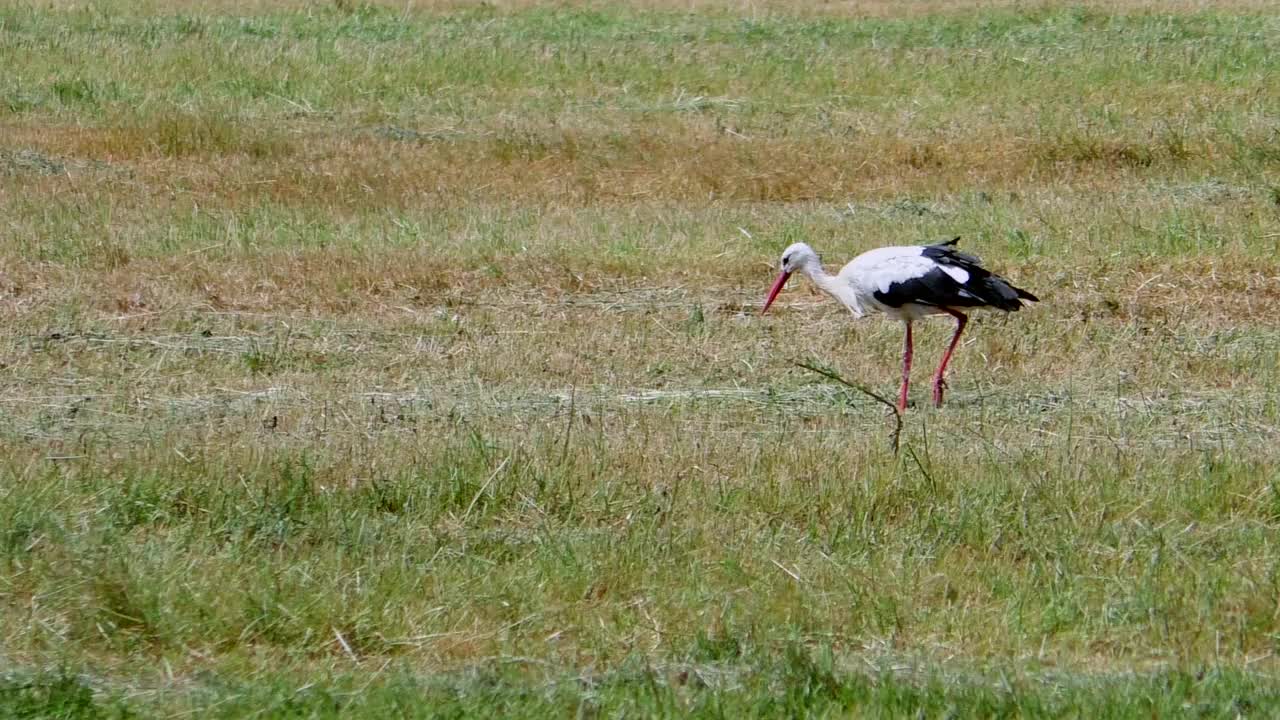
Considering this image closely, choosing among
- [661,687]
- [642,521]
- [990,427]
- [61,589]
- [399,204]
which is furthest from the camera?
[399,204]

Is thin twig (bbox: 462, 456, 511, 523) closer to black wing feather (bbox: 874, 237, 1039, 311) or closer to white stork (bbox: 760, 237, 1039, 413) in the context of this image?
white stork (bbox: 760, 237, 1039, 413)

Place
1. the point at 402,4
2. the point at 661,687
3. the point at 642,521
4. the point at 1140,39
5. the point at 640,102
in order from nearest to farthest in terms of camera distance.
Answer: the point at 661,687
the point at 642,521
the point at 640,102
the point at 1140,39
the point at 402,4

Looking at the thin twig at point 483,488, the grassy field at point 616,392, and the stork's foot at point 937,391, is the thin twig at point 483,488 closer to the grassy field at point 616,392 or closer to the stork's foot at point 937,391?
the grassy field at point 616,392

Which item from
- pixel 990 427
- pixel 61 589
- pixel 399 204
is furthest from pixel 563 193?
pixel 61 589

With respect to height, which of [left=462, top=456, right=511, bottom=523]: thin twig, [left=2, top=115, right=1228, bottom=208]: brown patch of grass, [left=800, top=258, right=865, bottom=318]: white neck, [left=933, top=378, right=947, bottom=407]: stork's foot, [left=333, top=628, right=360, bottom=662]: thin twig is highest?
[left=333, top=628, right=360, bottom=662]: thin twig

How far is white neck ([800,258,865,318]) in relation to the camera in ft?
31.2

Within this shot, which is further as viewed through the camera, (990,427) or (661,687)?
(990,427)

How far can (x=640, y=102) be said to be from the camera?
18.2 meters

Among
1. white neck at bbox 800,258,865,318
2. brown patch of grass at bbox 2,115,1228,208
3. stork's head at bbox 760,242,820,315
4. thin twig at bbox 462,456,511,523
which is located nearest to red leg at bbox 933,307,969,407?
white neck at bbox 800,258,865,318

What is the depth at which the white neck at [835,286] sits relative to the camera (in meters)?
9.50

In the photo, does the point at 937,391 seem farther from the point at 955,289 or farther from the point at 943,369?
the point at 955,289

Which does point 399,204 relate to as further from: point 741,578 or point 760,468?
point 741,578

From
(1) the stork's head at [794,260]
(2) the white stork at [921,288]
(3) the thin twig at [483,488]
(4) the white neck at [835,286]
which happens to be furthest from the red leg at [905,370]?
(3) the thin twig at [483,488]

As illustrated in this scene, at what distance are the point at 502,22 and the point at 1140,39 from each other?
8.60 metres
